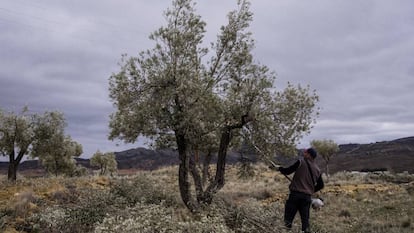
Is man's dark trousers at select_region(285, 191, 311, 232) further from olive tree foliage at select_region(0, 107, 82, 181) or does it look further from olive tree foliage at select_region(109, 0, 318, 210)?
olive tree foliage at select_region(0, 107, 82, 181)

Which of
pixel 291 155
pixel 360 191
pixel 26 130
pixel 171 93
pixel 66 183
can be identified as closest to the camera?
pixel 171 93

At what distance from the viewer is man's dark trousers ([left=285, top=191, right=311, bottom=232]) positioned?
389 inches

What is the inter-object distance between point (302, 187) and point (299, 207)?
1.59ft

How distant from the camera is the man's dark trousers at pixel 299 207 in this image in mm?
9875

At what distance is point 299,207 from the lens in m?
10.0

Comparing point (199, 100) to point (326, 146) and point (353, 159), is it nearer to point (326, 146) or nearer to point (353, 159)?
point (326, 146)

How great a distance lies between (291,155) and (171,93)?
4701 millimetres

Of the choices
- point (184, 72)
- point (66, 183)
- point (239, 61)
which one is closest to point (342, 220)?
point (239, 61)

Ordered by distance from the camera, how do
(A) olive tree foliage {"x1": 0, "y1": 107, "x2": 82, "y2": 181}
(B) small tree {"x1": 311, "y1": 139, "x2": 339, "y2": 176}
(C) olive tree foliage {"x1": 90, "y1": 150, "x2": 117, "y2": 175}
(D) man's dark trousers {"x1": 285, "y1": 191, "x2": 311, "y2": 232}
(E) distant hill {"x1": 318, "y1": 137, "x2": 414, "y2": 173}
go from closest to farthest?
Answer: 1. (D) man's dark trousers {"x1": 285, "y1": 191, "x2": 311, "y2": 232}
2. (A) olive tree foliage {"x1": 0, "y1": 107, "x2": 82, "y2": 181}
3. (B) small tree {"x1": 311, "y1": 139, "x2": 339, "y2": 176}
4. (C) olive tree foliage {"x1": 90, "y1": 150, "x2": 117, "y2": 175}
5. (E) distant hill {"x1": 318, "y1": 137, "x2": 414, "y2": 173}

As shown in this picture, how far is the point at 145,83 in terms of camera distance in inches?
540

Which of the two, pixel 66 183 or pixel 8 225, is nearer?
pixel 8 225

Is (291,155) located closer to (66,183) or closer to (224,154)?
(224,154)

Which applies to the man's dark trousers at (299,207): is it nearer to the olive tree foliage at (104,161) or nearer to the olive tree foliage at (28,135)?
the olive tree foliage at (28,135)

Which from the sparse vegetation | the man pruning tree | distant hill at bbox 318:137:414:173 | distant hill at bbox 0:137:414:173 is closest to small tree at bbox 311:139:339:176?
the sparse vegetation
